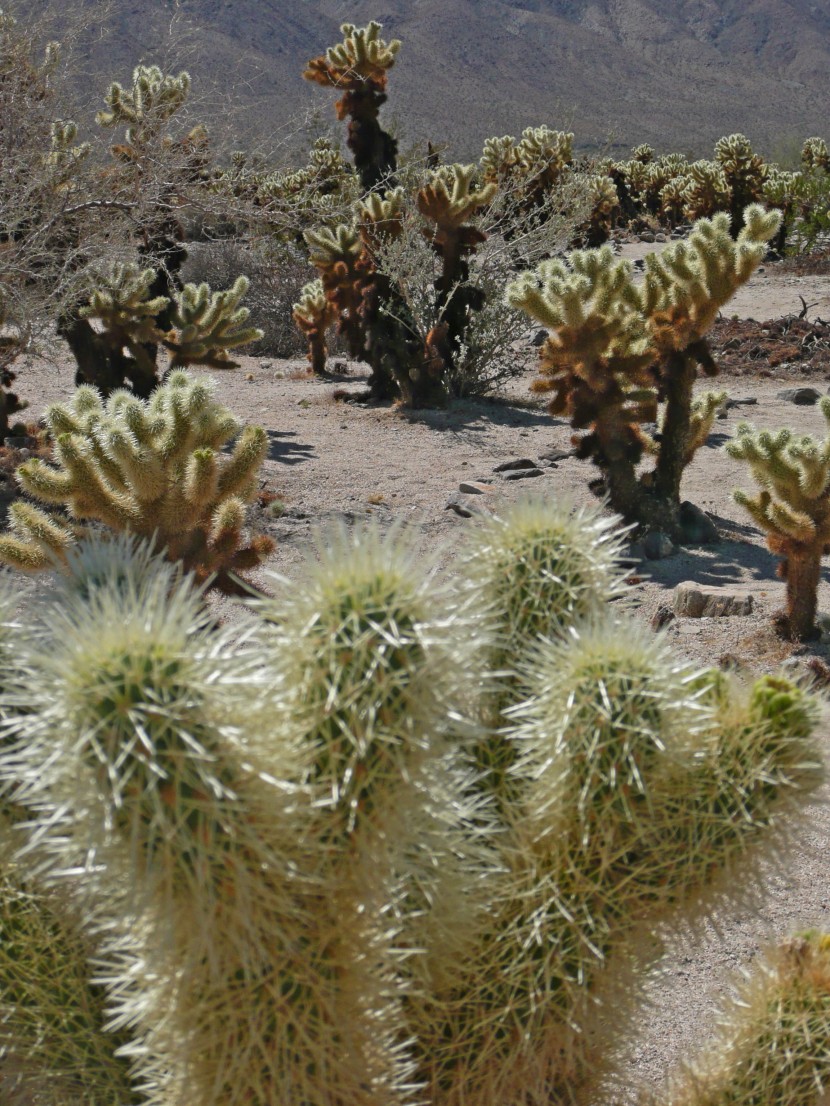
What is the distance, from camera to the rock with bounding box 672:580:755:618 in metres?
5.67

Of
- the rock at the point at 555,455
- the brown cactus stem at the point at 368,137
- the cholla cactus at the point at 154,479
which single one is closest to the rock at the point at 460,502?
the rock at the point at 555,455

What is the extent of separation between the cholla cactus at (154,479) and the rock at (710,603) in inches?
112

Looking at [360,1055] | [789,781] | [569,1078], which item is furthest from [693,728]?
[569,1078]

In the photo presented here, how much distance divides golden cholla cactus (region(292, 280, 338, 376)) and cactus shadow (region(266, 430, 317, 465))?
227cm

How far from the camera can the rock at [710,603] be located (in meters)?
5.67

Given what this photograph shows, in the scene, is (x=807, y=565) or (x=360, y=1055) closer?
(x=360, y=1055)

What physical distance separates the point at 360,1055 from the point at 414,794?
0.42m

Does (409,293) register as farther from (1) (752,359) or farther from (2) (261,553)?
(2) (261,553)

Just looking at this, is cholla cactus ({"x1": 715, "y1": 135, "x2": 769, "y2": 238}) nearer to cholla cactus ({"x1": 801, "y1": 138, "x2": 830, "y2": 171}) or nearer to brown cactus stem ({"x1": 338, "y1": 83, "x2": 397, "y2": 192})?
cholla cactus ({"x1": 801, "y1": 138, "x2": 830, "y2": 171})

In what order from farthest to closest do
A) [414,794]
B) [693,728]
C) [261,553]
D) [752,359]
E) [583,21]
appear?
[583,21] → [752,359] → [261,553] → [693,728] → [414,794]

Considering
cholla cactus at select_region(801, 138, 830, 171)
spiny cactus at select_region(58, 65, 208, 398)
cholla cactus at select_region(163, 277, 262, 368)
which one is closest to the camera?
spiny cactus at select_region(58, 65, 208, 398)

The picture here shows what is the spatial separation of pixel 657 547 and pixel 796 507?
1.71m

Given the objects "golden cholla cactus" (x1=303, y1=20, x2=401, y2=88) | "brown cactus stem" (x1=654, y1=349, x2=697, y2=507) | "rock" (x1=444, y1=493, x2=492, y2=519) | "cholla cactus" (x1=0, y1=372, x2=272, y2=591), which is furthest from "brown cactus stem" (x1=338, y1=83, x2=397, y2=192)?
"cholla cactus" (x1=0, y1=372, x2=272, y2=591)

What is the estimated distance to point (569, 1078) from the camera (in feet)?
6.02
